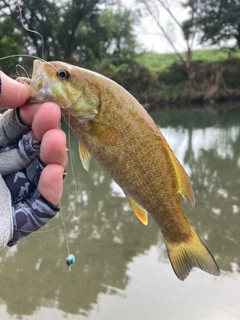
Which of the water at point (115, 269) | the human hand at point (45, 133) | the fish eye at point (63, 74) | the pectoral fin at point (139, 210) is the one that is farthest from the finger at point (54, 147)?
the water at point (115, 269)

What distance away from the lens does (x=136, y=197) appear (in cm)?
219

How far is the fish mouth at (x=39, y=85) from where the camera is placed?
6.29 feet

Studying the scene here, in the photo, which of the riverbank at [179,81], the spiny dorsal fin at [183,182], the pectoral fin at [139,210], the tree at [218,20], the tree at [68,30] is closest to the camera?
the spiny dorsal fin at [183,182]

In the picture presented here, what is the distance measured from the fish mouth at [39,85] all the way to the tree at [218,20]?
103 feet

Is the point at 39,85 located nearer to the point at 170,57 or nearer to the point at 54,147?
the point at 54,147

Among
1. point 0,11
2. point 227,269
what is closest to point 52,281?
point 227,269

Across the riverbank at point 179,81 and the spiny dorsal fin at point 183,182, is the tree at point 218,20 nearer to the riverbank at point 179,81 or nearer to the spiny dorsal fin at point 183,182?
the riverbank at point 179,81

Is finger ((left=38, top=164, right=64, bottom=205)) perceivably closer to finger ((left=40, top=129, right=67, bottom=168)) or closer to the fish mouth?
finger ((left=40, top=129, right=67, bottom=168))

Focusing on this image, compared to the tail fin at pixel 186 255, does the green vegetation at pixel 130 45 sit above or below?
below

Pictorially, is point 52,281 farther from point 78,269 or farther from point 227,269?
point 227,269

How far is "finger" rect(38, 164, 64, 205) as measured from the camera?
1.86m

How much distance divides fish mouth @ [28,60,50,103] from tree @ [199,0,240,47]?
3140cm

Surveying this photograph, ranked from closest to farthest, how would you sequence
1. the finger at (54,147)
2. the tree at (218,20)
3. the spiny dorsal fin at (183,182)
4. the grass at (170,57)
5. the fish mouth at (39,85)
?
the finger at (54,147)
the fish mouth at (39,85)
the spiny dorsal fin at (183,182)
the tree at (218,20)
the grass at (170,57)

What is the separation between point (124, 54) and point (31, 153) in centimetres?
3029
